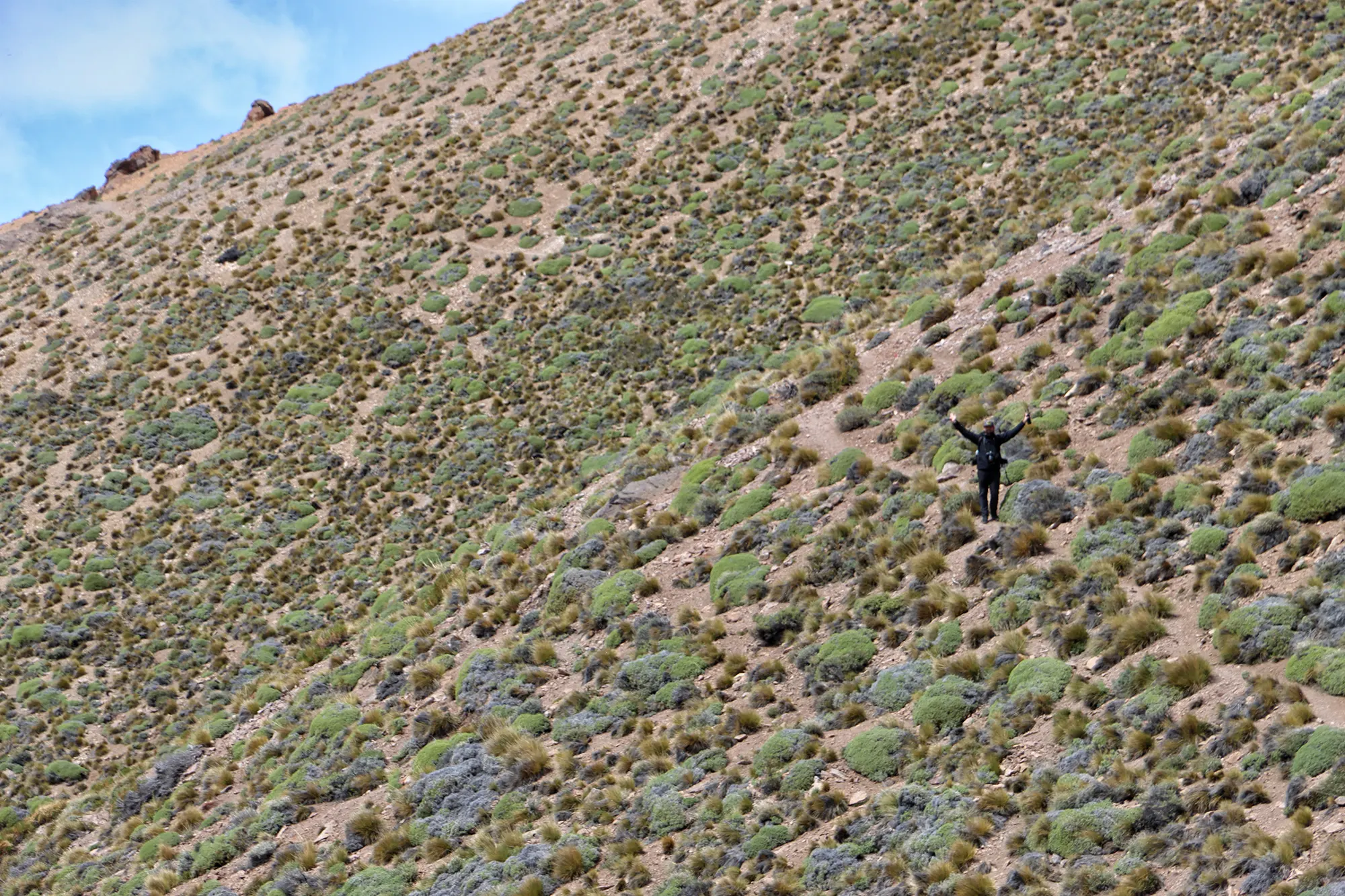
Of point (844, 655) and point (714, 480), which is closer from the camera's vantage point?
point (844, 655)

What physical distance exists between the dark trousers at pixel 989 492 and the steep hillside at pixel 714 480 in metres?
0.44

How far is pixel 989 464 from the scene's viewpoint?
2077 cm

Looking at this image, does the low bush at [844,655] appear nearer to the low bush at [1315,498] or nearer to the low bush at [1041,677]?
the low bush at [1041,677]

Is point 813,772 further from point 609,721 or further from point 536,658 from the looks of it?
point 536,658

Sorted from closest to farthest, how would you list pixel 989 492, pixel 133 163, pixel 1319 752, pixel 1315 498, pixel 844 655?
pixel 1319 752, pixel 1315 498, pixel 844 655, pixel 989 492, pixel 133 163

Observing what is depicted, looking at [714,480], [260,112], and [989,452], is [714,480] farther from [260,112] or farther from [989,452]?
[260,112]

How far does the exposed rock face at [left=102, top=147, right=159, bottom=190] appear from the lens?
75438 millimetres

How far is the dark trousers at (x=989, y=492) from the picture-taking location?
20906mm

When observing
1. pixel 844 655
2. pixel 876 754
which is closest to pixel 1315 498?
pixel 876 754

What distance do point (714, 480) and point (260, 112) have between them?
59603 millimetres

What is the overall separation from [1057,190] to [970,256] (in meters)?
4.88

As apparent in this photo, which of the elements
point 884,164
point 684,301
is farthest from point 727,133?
point 684,301

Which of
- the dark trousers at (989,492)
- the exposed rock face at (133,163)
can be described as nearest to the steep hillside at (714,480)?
the dark trousers at (989,492)

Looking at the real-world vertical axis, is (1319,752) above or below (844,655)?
below
